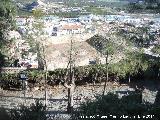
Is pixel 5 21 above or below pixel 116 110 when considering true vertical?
above

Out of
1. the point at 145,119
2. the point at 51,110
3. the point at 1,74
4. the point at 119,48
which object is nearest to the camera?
the point at 145,119

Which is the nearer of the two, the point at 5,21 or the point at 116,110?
the point at 116,110

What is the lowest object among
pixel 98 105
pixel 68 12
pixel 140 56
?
pixel 68 12

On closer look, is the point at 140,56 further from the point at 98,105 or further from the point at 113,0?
the point at 113,0

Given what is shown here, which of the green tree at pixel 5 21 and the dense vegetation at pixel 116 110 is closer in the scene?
the dense vegetation at pixel 116 110

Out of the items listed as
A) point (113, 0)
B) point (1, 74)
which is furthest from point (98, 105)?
point (113, 0)

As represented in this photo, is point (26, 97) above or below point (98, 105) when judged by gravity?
below

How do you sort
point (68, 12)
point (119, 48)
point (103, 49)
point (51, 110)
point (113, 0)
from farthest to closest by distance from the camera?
1. point (113, 0)
2. point (68, 12)
3. point (103, 49)
4. point (119, 48)
5. point (51, 110)

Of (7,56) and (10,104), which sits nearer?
(10,104)

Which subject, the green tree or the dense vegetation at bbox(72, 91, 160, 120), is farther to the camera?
the green tree
